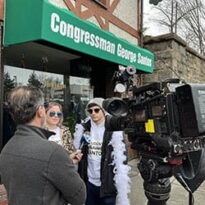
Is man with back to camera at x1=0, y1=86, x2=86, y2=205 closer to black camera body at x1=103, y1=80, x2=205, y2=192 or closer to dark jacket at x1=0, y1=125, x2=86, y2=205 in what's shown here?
dark jacket at x1=0, y1=125, x2=86, y2=205

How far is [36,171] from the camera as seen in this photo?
4.20 feet

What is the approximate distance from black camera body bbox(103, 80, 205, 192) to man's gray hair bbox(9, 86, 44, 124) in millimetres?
558

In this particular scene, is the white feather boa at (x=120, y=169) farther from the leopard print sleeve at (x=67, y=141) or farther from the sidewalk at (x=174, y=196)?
the sidewalk at (x=174, y=196)

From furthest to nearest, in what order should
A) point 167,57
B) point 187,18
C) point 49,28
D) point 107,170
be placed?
point 187,18
point 167,57
point 49,28
point 107,170

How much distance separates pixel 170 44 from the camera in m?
5.82

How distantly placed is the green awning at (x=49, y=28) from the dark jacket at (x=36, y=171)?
1.58 meters

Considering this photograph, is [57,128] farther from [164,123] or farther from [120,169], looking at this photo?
[164,123]

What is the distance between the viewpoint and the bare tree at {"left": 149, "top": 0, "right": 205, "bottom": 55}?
13188mm

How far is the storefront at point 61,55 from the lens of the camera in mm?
2779

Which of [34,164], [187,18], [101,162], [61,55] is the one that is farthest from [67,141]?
[187,18]

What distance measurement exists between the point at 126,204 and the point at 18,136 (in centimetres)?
145

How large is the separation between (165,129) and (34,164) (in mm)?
742

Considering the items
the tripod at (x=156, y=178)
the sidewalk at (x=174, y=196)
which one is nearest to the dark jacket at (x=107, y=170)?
the tripod at (x=156, y=178)

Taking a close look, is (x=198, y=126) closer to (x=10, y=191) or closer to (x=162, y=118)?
(x=162, y=118)
